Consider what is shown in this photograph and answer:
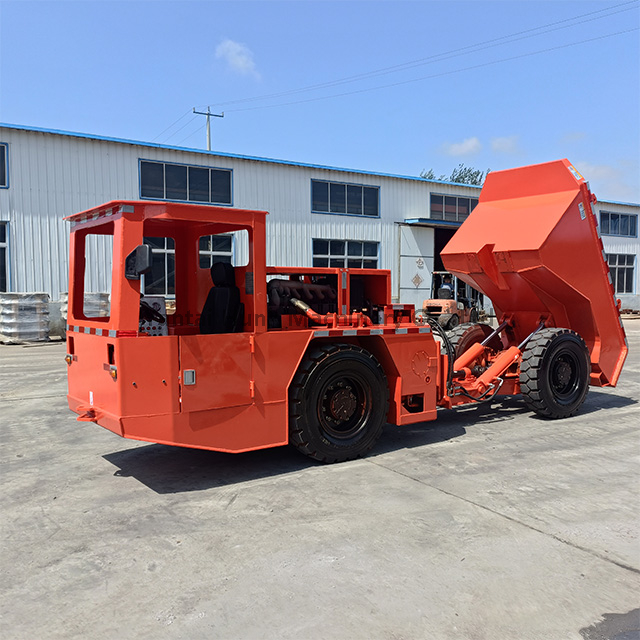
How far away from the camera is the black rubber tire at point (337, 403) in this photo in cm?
602

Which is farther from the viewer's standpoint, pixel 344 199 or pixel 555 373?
pixel 344 199

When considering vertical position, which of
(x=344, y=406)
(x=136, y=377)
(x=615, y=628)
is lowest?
(x=615, y=628)

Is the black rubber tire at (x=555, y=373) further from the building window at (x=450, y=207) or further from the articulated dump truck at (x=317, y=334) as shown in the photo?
the building window at (x=450, y=207)

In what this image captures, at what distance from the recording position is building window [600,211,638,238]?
3734 cm

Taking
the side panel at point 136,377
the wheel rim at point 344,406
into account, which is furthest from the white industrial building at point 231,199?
the wheel rim at point 344,406

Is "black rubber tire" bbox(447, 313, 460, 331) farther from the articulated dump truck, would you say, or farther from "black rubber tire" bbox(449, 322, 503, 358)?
the articulated dump truck

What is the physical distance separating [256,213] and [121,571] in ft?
10.8

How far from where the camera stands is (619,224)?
1500 inches

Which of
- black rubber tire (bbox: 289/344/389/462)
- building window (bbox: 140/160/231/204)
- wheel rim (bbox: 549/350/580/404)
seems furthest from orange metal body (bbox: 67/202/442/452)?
building window (bbox: 140/160/231/204)

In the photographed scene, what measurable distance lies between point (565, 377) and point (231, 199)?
17.2 meters

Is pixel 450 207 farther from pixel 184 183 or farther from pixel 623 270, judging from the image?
pixel 623 270

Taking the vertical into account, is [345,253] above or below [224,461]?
above

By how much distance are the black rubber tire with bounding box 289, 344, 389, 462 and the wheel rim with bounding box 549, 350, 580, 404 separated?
3080 mm

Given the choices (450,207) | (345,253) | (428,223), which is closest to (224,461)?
(345,253)
